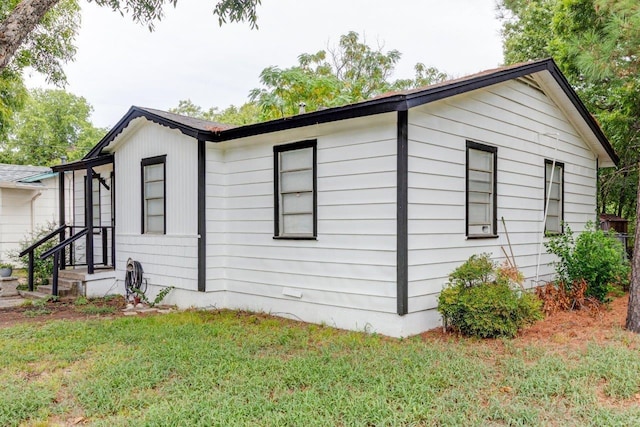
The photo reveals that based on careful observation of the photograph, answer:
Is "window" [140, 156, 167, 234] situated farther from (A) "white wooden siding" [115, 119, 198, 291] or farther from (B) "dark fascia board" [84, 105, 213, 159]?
(B) "dark fascia board" [84, 105, 213, 159]

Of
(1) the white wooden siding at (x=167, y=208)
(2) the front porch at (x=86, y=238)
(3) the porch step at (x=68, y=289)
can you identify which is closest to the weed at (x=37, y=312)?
(2) the front porch at (x=86, y=238)

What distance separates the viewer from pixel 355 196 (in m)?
5.63

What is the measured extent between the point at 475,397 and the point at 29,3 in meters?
5.21

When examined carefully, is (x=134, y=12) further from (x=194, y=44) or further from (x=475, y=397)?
(x=194, y=44)

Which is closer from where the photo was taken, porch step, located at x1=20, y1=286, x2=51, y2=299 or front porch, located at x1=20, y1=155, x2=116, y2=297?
porch step, located at x1=20, y1=286, x2=51, y2=299

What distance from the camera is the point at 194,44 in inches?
801

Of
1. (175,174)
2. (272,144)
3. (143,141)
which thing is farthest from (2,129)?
(272,144)

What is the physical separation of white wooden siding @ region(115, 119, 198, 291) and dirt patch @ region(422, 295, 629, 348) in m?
4.06

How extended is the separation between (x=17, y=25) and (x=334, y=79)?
48.9 ft

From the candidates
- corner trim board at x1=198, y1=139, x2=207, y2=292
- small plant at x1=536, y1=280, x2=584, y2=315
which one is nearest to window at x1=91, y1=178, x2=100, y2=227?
corner trim board at x1=198, y1=139, x2=207, y2=292

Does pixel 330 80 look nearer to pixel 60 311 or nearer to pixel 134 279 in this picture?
pixel 134 279

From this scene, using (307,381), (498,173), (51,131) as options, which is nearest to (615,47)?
(498,173)

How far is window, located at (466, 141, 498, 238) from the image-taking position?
6.26m

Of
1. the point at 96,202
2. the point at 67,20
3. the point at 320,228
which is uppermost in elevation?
the point at 67,20
